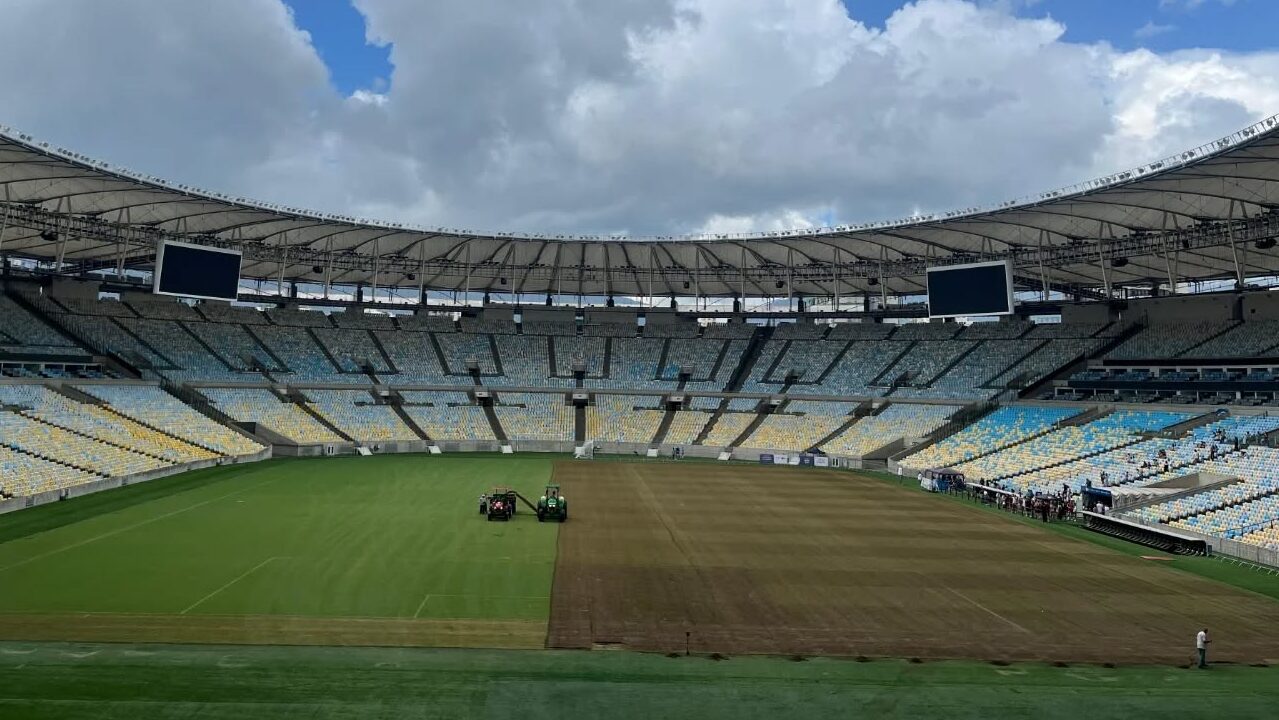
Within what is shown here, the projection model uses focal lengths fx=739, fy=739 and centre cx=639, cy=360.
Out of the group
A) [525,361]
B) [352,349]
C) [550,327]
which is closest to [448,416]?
[525,361]

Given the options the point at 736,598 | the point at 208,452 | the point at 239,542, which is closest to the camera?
the point at 736,598

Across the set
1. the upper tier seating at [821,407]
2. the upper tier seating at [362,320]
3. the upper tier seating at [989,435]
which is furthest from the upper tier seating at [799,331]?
the upper tier seating at [362,320]

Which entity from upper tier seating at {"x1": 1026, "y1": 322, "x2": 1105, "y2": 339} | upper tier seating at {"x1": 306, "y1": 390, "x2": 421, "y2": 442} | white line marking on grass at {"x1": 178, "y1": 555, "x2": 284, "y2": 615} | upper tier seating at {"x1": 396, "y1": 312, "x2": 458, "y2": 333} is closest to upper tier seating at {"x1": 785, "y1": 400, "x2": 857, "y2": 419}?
upper tier seating at {"x1": 1026, "y1": 322, "x2": 1105, "y2": 339}

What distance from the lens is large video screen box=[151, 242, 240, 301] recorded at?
4719 cm

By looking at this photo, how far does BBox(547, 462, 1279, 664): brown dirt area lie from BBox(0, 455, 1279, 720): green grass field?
3.34ft

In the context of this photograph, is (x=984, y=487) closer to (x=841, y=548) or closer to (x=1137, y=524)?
(x=1137, y=524)

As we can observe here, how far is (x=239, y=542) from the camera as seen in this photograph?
23.9 metres

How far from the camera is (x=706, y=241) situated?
5822cm

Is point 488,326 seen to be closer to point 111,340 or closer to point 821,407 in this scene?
point 111,340

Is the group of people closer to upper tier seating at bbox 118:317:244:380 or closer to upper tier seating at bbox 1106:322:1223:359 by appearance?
upper tier seating at bbox 1106:322:1223:359

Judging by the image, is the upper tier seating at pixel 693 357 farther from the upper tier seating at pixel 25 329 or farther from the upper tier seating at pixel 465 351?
the upper tier seating at pixel 25 329

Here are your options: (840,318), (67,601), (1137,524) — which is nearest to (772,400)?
(840,318)

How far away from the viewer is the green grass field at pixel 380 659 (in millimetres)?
12406

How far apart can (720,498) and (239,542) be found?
21.0 meters
